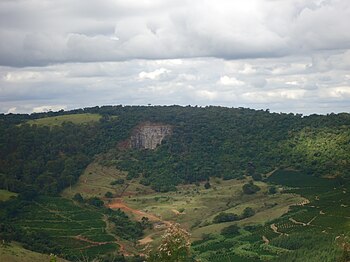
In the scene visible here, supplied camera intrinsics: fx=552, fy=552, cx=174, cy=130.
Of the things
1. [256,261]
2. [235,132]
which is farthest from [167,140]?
[256,261]

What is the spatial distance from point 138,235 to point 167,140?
70.5m

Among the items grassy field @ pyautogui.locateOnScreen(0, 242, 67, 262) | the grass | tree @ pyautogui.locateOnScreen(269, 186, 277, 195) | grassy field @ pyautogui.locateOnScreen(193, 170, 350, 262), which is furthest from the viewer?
tree @ pyautogui.locateOnScreen(269, 186, 277, 195)

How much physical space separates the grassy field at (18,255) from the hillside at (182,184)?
9093 mm

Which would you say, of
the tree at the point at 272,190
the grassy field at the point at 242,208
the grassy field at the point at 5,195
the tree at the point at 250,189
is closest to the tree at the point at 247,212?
the grassy field at the point at 242,208

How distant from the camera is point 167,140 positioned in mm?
195625

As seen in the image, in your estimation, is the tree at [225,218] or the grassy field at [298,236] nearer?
the grassy field at [298,236]

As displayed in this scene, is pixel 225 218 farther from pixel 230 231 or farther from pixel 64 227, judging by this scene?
pixel 64 227

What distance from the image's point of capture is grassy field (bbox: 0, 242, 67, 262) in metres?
91.7

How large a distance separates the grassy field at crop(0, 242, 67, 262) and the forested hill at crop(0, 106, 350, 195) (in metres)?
53.1

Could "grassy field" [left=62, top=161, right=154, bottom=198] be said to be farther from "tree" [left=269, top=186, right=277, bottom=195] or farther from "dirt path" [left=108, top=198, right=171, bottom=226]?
"tree" [left=269, top=186, right=277, bottom=195]

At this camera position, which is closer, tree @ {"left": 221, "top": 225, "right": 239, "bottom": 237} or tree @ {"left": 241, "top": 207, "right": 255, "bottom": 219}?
tree @ {"left": 221, "top": 225, "right": 239, "bottom": 237}

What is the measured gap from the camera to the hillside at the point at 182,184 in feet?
365

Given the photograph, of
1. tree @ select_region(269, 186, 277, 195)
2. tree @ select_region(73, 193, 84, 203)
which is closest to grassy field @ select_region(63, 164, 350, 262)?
tree @ select_region(269, 186, 277, 195)

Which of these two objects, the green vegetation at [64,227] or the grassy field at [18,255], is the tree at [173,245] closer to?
the grassy field at [18,255]
